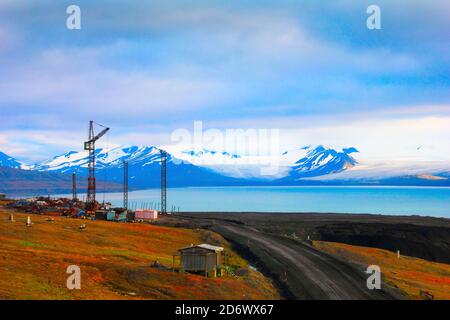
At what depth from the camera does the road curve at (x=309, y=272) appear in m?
57.0

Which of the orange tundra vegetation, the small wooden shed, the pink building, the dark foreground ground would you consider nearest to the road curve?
the dark foreground ground

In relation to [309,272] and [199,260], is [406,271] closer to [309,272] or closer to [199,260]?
[309,272]

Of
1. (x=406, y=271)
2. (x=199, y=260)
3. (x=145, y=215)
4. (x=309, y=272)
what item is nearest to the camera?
(x=199, y=260)

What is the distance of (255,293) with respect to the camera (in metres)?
56.3

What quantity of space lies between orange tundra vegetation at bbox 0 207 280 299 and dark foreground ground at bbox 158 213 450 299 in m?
3.54

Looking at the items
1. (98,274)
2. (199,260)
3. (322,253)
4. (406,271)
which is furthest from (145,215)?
(98,274)

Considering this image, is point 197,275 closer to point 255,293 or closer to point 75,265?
point 255,293

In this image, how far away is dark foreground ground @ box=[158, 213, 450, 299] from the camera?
59094 millimetres

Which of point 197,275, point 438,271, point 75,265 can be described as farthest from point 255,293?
point 438,271

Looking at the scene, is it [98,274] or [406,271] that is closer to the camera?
[98,274]

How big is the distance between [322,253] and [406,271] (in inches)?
664

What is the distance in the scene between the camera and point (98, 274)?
55625 mm

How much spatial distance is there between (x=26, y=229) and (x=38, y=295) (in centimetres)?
4425
